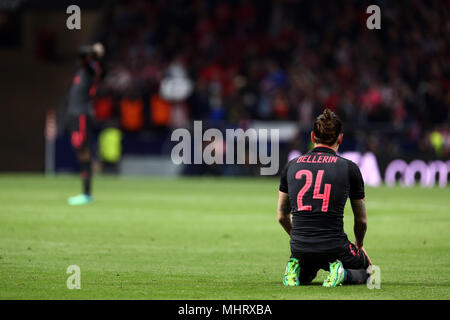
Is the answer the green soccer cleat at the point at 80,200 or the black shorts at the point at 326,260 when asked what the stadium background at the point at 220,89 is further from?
the black shorts at the point at 326,260

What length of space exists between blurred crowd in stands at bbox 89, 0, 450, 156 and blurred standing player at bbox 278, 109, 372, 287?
2058 centimetres

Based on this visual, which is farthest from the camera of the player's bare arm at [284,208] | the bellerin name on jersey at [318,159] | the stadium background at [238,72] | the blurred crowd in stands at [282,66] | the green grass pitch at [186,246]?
the blurred crowd in stands at [282,66]

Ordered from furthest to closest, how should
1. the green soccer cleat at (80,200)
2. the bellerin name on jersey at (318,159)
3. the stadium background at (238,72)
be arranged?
the stadium background at (238,72) < the green soccer cleat at (80,200) < the bellerin name on jersey at (318,159)

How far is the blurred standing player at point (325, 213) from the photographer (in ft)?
27.7

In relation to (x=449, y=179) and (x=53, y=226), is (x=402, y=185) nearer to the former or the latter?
(x=449, y=179)

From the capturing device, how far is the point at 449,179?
28516 millimetres

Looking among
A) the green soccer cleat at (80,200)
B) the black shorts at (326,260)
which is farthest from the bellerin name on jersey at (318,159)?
the green soccer cleat at (80,200)

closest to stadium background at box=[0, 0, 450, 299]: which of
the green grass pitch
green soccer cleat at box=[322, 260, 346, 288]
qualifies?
the green grass pitch

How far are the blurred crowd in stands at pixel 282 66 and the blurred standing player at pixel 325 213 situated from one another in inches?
810

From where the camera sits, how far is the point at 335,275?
842cm

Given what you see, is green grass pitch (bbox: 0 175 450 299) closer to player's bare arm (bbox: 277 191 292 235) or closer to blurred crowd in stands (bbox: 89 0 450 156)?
player's bare arm (bbox: 277 191 292 235)
